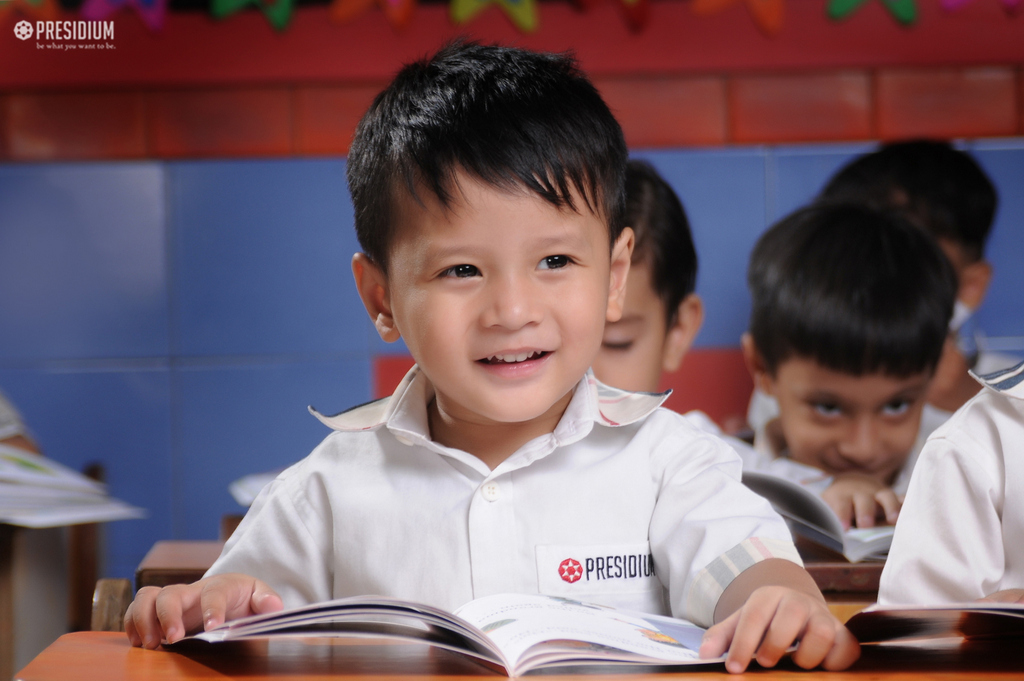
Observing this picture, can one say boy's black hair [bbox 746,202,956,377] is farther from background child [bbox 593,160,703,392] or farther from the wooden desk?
the wooden desk

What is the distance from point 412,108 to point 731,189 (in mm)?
1586

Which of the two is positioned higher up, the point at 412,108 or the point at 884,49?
the point at 884,49

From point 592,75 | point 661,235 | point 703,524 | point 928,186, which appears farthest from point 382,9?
point 703,524

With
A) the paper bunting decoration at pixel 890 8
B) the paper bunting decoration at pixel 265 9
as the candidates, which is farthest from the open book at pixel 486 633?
the paper bunting decoration at pixel 890 8

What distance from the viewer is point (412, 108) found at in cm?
92

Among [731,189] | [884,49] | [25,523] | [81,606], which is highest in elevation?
[884,49]

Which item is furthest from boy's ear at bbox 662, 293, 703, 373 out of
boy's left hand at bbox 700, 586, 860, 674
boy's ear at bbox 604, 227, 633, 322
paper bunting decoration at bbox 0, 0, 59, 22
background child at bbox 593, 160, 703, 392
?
paper bunting decoration at bbox 0, 0, 59, 22

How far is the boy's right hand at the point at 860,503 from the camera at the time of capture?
127cm

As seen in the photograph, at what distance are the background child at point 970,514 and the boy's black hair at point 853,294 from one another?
2.82 feet

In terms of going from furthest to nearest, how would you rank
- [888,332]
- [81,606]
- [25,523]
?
[81,606], [888,332], [25,523]

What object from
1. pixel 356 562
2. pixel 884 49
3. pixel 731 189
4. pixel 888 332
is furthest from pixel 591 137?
pixel 884 49

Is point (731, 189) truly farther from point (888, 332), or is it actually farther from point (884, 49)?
point (888, 332)

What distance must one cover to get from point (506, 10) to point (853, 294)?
1.10 metres

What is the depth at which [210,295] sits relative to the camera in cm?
239
